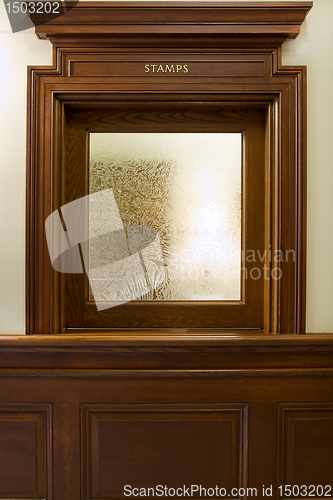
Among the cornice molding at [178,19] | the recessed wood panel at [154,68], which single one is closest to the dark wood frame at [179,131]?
the recessed wood panel at [154,68]

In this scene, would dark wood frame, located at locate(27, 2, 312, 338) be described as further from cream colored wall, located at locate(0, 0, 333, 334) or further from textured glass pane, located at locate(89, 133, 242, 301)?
textured glass pane, located at locate(89, 133, 242, 301)

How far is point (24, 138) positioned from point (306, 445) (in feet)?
6.66

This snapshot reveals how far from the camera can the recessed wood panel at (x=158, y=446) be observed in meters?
1.45

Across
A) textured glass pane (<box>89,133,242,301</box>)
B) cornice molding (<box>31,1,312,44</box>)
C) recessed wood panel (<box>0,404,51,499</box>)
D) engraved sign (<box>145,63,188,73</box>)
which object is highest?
cornice molding (<box>31,1,312,44</box>)

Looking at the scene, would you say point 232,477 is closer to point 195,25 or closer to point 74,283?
point 74,283

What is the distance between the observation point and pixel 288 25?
142cm

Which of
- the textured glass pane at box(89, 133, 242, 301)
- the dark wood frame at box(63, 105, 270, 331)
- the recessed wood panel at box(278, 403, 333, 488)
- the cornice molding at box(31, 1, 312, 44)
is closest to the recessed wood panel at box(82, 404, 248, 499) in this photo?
the recessed wood panel at box(278, 403, 333, 488)

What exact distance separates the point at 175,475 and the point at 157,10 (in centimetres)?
219

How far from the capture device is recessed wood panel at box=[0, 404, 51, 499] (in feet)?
4.75

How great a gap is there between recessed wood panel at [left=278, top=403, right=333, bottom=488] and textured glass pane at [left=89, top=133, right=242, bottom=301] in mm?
709

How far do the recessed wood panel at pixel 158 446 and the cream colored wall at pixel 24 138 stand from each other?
0.61 m

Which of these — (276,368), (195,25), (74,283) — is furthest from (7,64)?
(276,368)

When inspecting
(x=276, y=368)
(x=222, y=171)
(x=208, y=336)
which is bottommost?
(x=276, y=368)

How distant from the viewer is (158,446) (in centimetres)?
146
